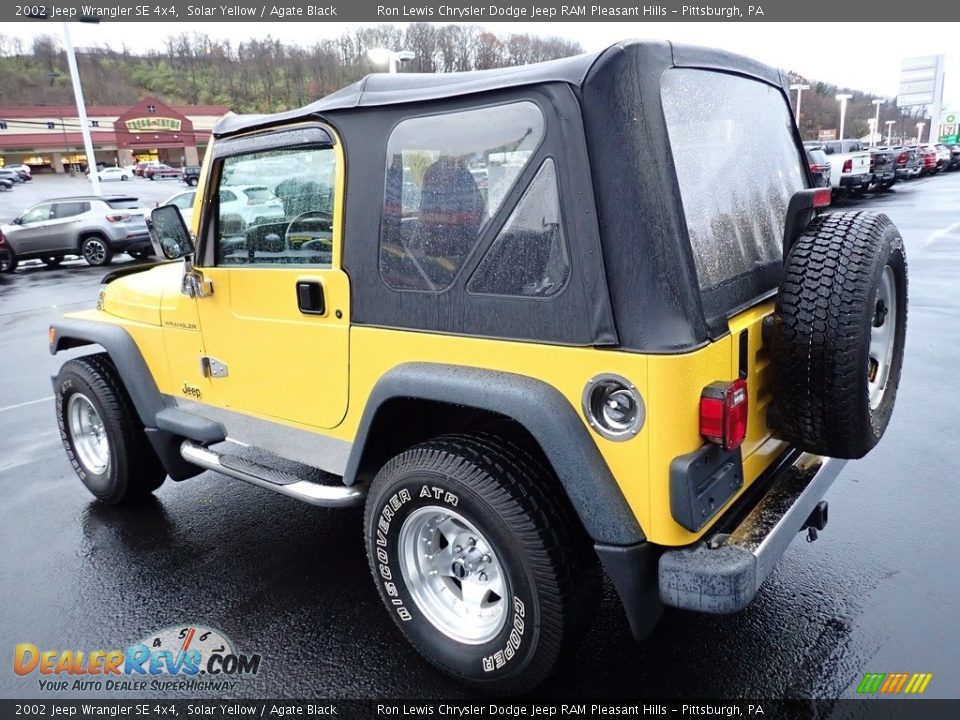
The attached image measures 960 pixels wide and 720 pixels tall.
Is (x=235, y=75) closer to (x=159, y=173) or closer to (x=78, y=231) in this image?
(x=159, y=173)

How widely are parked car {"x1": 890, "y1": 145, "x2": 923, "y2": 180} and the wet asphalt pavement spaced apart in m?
27.7

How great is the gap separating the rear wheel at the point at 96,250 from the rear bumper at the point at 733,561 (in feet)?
55.3

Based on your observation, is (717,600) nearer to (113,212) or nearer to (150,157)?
(113,212)

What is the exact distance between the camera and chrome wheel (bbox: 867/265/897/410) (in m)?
2.69

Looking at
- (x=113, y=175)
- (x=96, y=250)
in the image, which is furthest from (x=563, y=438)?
(x=113, y=175)

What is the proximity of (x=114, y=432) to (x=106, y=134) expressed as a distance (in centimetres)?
8364

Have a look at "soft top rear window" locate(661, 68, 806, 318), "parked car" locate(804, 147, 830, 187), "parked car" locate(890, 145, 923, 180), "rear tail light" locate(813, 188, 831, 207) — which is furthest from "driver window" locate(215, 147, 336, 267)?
"parked car" locate(890, 145, 923, 180)

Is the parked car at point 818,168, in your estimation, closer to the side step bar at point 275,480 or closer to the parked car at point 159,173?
the side step bar at point 275,480

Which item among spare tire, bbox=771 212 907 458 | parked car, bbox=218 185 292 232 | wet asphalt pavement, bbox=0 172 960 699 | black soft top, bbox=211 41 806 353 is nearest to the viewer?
black soft top, bbox=211 41 806 353

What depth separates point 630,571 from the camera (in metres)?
2.12

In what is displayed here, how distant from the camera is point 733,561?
2078 millimetres

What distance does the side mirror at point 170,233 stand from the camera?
328 cm

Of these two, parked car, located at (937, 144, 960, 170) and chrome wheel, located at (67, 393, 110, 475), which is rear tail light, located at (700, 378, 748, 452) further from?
parked car, located at (937, 144, 960, 170)

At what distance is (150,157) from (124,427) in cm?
8655
